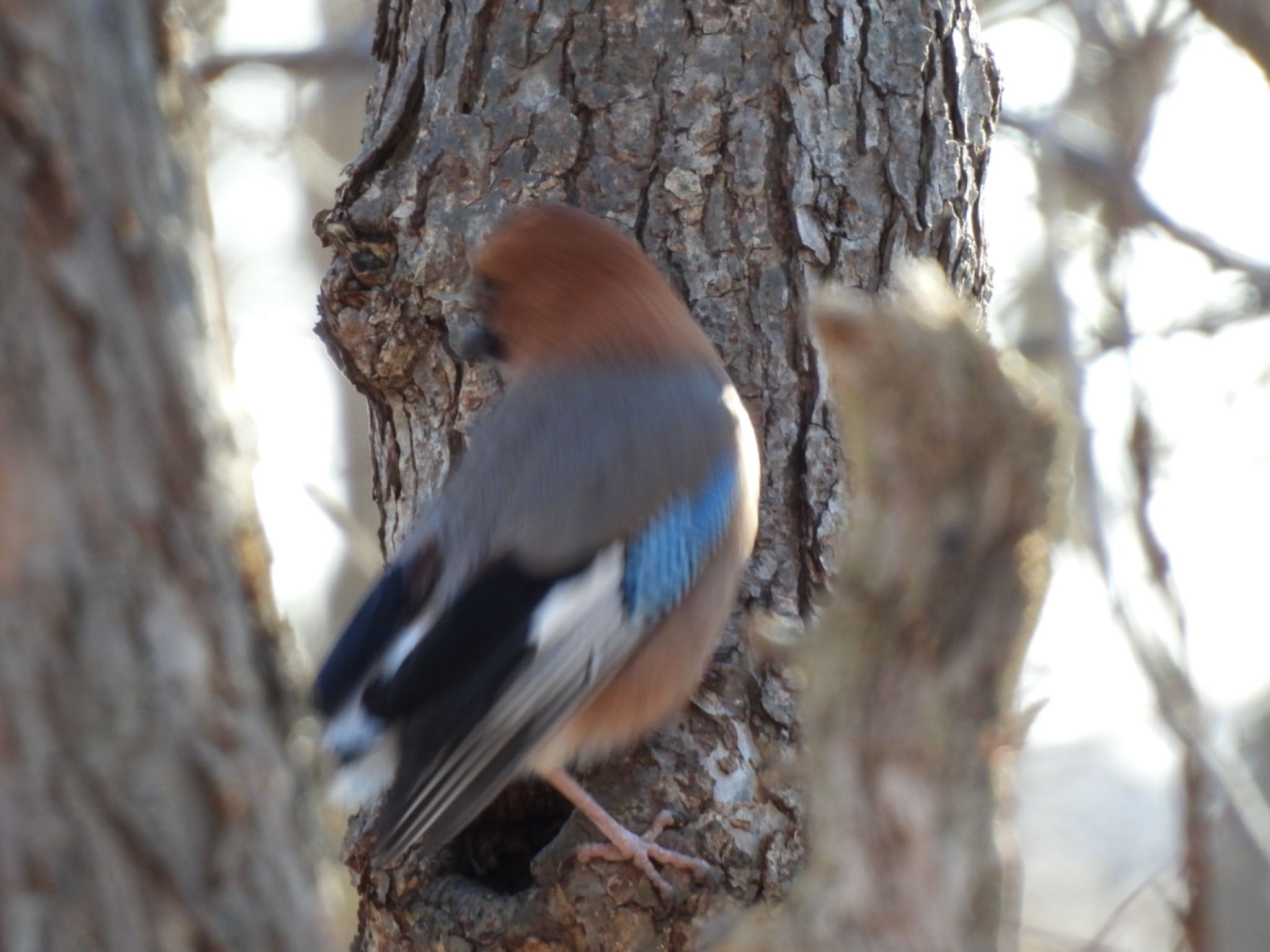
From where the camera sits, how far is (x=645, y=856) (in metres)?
2.75

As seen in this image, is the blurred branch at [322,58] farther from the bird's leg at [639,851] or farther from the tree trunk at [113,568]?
the tree trunk at [113,568]

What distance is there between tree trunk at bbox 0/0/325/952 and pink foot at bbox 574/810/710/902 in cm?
135

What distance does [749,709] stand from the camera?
307cm

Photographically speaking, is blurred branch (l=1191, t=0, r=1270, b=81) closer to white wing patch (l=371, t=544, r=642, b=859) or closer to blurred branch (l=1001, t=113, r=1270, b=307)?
blurred branch (l=1001, t=113, r=1270, b=307)

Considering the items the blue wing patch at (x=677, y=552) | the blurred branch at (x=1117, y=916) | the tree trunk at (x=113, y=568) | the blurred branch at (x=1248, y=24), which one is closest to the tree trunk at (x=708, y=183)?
the blue wing patch at (x=677, y=552)

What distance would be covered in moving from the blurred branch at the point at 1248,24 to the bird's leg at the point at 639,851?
2804mm

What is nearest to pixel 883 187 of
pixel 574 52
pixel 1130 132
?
pixel 574 52

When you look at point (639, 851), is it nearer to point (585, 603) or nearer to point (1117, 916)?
point (585, 603)

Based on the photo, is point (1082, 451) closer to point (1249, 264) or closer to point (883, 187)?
point (883, 187)

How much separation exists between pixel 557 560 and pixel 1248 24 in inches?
105

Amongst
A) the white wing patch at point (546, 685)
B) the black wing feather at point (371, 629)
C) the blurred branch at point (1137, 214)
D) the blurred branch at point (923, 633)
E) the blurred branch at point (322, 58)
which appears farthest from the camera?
the blurred branch at point (322, 58)

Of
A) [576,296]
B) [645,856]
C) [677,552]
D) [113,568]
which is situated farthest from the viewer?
[576,296]

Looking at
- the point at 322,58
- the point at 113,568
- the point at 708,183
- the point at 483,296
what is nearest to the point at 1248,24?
the point at 708,183

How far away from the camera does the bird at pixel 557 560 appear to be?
9.02 ft
